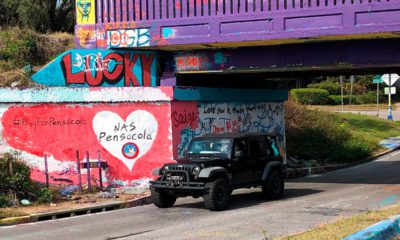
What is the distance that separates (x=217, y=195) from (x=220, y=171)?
53cm

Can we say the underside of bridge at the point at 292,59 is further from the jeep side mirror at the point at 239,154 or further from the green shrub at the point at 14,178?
the green shrub at the point at 14,178

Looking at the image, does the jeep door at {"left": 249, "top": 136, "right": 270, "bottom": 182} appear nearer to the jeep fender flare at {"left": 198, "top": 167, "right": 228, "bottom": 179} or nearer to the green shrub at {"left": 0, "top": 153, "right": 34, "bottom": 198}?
the jeep fender flare at {"left": 198, "top": 167, "right": 228, "bottom": 179}

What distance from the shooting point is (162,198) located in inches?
515

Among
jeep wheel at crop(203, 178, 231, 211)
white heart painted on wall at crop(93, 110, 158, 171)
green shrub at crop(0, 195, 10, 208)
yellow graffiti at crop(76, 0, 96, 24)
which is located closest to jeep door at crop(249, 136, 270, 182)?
jeep wheel at crop(203, 178, 231, 211)

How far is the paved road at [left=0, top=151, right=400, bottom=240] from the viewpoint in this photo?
32.7 ft

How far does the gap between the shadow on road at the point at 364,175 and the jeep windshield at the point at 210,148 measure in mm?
6295

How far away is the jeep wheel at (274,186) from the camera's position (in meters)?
13.9

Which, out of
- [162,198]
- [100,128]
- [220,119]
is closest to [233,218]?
[162,198]

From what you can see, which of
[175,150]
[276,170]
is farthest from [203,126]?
[276,170]

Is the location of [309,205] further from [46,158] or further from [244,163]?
[46,158]

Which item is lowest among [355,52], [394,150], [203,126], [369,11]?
[394,150]

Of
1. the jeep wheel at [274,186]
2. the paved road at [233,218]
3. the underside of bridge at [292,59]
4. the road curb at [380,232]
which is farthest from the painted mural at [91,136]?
the road curb at [380,232]

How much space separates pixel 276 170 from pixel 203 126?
13.6 ft

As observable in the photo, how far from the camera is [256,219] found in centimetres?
1115
